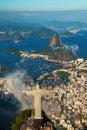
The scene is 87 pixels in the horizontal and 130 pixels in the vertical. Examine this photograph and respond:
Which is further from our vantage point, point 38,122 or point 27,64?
point 27,64

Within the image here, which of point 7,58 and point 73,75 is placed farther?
point 7,58

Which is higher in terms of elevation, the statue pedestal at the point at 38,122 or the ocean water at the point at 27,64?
the statue pedestal at the point at 38,122

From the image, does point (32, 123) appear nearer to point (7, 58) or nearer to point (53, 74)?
point (53, 74)

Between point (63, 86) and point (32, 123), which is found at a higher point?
point (32, 123)

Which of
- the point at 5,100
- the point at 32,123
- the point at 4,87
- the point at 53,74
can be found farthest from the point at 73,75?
the point at 32,123

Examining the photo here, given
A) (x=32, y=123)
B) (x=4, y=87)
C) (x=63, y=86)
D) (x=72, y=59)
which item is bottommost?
(x=72, y=59)

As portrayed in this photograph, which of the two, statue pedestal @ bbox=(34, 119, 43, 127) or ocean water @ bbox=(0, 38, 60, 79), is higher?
statue pedestal @ bbox=(34, 119, 43, 127)

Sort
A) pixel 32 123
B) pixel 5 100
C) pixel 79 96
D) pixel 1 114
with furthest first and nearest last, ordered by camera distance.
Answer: pixel 79 96 < pixel 5 100 < pixel 1 114 < pixel 32 123

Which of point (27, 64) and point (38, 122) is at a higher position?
point (38, 122)

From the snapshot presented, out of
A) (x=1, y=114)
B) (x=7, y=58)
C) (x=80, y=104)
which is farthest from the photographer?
(x=7, y=58)

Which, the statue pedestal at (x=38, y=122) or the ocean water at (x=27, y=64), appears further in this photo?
the ocean water at (x=27, y=64)

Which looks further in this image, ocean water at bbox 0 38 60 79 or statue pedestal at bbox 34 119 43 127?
ocean water at bbox 0 38 60 79
